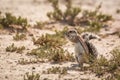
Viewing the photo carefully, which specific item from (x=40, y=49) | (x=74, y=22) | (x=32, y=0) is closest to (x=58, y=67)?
(x=40, y=49)

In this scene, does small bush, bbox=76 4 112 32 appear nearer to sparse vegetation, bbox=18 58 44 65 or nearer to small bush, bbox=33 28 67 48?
small bush, bbox=33 28 67 48

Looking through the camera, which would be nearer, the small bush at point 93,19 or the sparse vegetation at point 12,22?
the sparse vegetation at point 12,22

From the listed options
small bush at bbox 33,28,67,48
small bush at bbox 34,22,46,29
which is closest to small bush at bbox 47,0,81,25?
small bush at bbox 34,22,46,29

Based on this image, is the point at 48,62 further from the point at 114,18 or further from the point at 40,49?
the point at 114,18

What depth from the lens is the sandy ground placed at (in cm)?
846

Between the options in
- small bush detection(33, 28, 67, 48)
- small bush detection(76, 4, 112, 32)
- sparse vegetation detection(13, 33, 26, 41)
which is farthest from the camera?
small bush detection(76, 4, 112, 32)

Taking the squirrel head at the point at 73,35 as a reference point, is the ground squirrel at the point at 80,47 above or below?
below

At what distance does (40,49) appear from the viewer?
10.3m

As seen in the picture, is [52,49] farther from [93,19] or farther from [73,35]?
[93,19]

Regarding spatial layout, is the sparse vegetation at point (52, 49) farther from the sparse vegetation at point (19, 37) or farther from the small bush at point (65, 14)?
the small bush at point (65, 14)

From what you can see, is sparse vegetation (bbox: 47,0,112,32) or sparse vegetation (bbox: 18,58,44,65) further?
sparse vegetation (bbox: 47,0,112,32)

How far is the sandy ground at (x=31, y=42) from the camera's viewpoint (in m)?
8.46

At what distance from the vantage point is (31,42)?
437 inches

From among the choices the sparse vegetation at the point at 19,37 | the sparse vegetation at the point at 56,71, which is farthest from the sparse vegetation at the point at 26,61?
the sparse vegetation at the point at 19,37
